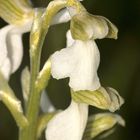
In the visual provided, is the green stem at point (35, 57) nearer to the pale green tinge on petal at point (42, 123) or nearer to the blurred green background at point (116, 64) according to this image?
the pale green tinge on petal at point (42, 123)

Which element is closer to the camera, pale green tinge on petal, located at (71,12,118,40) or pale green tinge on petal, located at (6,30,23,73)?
pale green tinge on petal, located at (71,12,118,40)

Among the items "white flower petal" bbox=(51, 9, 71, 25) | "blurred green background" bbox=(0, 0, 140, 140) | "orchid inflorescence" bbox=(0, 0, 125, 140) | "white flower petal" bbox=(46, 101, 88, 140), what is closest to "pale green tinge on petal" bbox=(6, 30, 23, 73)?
"orchid inflorescence" bbox=(0, 0, 125, 140)

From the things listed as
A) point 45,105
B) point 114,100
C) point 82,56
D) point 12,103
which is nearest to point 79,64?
point 82,56

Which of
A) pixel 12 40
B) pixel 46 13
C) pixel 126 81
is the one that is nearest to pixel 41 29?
pixel 46 13

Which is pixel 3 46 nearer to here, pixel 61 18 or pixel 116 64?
pixel 61 18

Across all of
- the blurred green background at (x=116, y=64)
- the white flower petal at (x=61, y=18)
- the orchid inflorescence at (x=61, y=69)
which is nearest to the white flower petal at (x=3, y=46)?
the orchid inflorescence at (x=61, y=69)

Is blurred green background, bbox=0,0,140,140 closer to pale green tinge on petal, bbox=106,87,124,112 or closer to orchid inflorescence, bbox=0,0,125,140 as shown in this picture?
orchid inflorescence, bbox=0,0,125,140

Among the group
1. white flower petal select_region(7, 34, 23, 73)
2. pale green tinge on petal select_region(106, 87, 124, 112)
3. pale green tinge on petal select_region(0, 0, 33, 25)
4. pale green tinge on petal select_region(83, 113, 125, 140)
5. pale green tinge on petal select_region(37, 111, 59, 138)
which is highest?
pale green tinge on petal select_region(0, 0, 33, 25)
